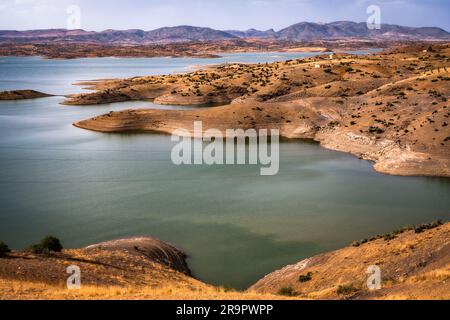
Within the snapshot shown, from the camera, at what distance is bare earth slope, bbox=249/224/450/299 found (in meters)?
18.2

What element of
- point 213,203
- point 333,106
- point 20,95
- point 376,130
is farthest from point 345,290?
point 20,95

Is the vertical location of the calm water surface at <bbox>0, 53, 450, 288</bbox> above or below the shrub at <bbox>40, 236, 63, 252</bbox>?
below

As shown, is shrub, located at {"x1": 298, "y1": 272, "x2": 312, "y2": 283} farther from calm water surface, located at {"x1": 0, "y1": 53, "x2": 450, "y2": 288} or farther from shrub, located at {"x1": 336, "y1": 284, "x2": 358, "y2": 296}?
calm water surface, located at {"x1": 0, "y1": 53, "x2": 450, "y2": 288}

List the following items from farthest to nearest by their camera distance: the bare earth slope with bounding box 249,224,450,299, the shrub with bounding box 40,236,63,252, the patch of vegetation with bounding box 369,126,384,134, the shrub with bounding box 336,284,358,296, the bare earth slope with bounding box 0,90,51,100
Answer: the bare earth slope with bounding box 0,90,51,100 → the patch of vegetation with bounding box 369,126,384,134 → the shrub with bounding box 40,236,63,252 → the shrub with bounding box 336,284,358,296 → the bare earth slope with bounding box 249,224,450,299

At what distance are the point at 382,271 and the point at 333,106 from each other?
179 feet

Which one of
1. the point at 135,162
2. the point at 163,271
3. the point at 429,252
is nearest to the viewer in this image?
the point at 429,252

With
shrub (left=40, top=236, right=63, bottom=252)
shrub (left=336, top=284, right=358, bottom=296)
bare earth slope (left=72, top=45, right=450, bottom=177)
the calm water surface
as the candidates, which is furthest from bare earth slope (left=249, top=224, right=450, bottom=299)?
bare earth slope (left=72, top=45, right=450, bottom=177)

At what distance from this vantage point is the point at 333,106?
74125 millimetres

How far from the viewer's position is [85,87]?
128 m

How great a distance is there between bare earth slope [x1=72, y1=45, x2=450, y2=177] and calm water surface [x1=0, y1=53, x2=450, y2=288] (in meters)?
5.29

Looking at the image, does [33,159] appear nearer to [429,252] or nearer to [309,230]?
[309,230]

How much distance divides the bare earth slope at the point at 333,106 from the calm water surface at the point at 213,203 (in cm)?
529
